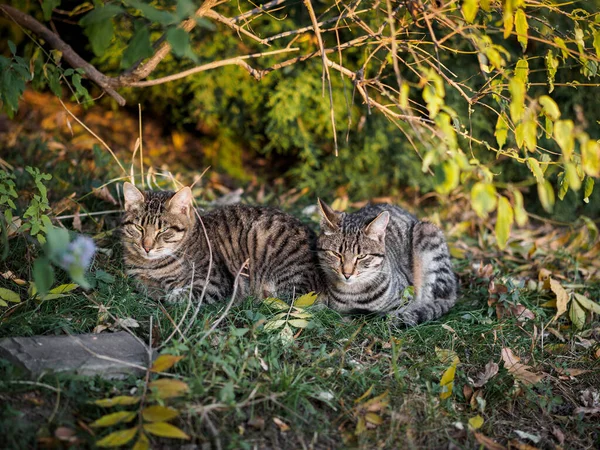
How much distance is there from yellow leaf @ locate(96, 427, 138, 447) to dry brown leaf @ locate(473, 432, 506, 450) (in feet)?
5.37

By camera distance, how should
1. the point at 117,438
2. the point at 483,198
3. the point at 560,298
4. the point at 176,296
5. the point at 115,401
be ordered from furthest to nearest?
the point at 560,298 < the point at 176,296 < the point at 115,401 < the point at 117,438 < the point at 483,198

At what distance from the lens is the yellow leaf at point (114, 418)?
8.29 ft

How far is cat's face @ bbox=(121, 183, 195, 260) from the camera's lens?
158 inches

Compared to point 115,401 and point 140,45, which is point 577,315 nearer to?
point 115,401

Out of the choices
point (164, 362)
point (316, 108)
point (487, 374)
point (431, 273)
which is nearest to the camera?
point (164, 362)

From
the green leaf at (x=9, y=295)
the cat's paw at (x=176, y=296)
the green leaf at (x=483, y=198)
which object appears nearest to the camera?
the green leaf at (x=483, y=198)

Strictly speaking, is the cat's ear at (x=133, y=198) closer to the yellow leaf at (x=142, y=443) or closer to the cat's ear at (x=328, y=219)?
the cat's ear at (x=328, y=219)

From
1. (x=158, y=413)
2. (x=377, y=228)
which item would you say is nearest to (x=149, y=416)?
(x=158, y=413)

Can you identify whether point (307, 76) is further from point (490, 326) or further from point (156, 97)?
point (490, 326)

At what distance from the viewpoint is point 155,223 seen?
4.03 m

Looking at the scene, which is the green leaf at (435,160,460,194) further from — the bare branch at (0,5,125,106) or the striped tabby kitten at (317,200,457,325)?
the bare branch at (0,5,125,106)

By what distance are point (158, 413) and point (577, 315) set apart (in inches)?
120

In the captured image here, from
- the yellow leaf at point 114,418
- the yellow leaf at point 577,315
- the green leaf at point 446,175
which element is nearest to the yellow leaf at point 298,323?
the yellow leaf at point 114,418

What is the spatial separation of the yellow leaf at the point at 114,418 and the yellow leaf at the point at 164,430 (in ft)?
0.31
